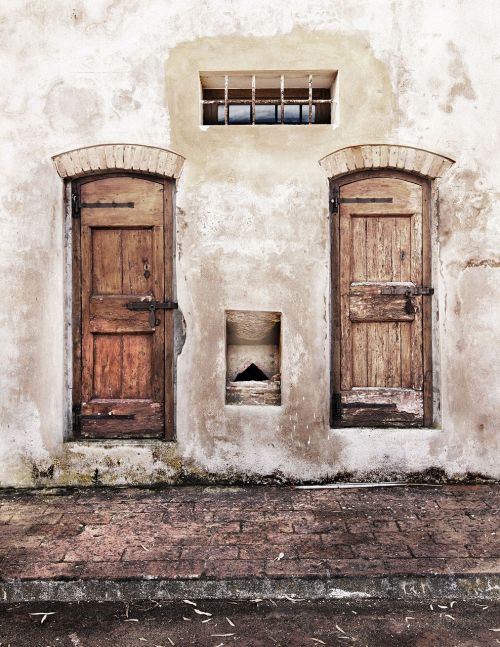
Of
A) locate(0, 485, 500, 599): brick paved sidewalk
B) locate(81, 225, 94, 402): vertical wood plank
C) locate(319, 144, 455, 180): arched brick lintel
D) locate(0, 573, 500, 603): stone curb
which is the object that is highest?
locate(319, 144, 455, 180): arched brick lintel

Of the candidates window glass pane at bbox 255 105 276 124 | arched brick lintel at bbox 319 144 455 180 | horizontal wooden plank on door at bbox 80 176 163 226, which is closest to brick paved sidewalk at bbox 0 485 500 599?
horizontal wooden plank on door at bbox 80 176 163 226

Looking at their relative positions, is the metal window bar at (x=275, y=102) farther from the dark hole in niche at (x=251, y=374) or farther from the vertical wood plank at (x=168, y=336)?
the dark hole in niche at (x=251, y=374)

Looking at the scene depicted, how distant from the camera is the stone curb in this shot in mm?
3654

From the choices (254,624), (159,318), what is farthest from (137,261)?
(254,624)

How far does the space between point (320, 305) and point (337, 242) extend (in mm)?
632

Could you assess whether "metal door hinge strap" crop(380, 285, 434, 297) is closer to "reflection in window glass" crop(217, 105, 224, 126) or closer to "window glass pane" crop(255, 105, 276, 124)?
"window glass pane" crop(255, 105, 276, 124)

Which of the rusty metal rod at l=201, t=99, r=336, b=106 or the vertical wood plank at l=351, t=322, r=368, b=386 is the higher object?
the rusty metal rod at l=201, t=99, r=336, b=106

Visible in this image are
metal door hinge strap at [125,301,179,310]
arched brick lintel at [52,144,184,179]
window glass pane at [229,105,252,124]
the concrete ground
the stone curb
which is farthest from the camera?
window glass pane at [229,105,252,124]

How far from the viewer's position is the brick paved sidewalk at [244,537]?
12.2ft

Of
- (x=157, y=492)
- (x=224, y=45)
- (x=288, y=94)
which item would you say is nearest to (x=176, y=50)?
(x=224, y=45)

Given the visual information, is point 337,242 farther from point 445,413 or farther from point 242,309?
point 445,413

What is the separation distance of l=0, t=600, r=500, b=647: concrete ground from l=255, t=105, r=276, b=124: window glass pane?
420 centimetres

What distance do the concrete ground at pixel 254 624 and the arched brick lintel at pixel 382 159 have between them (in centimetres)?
364

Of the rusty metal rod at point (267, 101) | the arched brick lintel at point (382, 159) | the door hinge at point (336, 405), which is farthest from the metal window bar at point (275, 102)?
the door hinge at point (336, 405)
